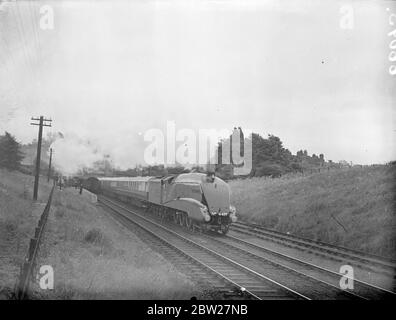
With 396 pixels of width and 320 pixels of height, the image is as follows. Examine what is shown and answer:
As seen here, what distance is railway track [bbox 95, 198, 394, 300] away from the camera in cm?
808

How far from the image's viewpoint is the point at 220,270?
1007cm

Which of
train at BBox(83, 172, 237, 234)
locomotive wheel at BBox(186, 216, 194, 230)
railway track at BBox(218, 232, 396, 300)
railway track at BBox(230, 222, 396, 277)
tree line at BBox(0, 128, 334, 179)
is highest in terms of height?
tree line at BBox(0, 128, 334, 179)

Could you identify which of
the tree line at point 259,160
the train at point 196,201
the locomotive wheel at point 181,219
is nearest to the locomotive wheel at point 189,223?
the train at point 196,201

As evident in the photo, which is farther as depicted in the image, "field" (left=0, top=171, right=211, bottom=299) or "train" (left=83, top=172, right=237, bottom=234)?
"train" (left=83, top=172, right=237, bottom=234)

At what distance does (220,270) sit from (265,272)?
1225 mm

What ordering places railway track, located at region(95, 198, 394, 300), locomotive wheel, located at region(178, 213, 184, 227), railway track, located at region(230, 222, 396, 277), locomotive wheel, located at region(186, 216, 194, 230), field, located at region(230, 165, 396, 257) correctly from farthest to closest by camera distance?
1. locomotive wheel, located at region(178, 213, 184, 227)
2. locomotive wheel, located at region(186, 216, 194, 230)
3. field, located at region(230, 165, 396, 257)
4. railway track, located at region(230, 222, 396, 277)
5. railway track, located at region(95, 198, 394, 300)

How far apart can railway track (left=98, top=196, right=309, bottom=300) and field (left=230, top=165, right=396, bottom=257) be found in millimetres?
5589

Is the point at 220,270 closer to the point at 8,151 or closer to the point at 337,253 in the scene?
the point at 337,253

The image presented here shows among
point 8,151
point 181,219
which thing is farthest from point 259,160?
point 8,151

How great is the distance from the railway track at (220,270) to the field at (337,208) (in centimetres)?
559

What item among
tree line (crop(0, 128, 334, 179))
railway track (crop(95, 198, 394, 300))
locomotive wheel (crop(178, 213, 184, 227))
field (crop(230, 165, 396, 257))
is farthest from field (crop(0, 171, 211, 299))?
tree line (crop(0, 128, 334, 179))

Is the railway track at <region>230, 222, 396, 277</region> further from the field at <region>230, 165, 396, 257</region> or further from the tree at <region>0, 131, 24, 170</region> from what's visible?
the tree at <region>0, 131, 24, 170</region>
